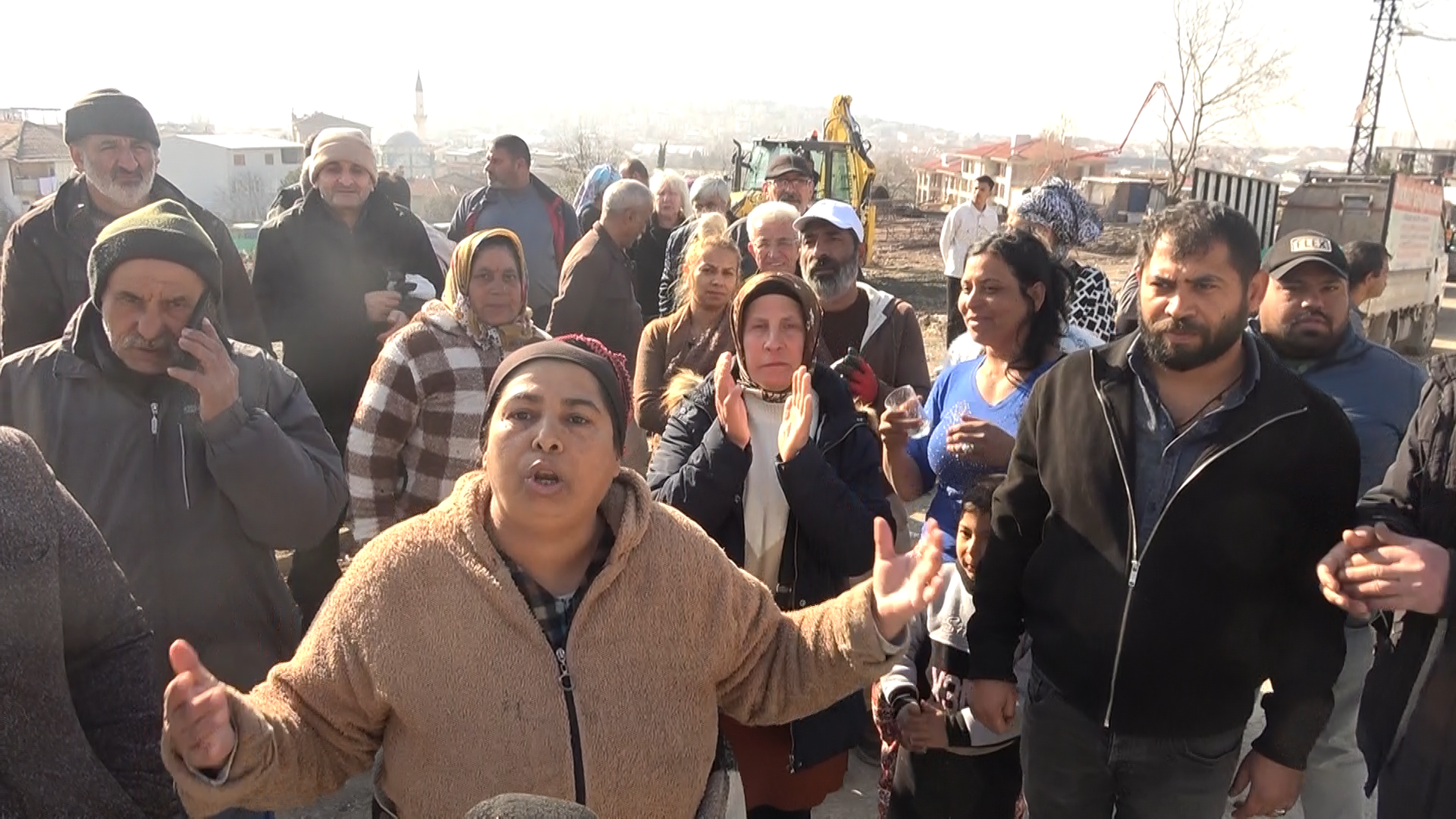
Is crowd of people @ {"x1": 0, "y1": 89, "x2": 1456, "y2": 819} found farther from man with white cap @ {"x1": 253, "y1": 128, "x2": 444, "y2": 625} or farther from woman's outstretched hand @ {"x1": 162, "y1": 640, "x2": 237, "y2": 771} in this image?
man with white cap @ {"x1": 253, "y1": 128, "x2": 444, "y2": 625}

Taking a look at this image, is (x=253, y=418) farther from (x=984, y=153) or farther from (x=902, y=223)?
(x=984, y=153)

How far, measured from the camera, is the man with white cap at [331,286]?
426 cm

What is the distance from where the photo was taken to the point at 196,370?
7.49 feet

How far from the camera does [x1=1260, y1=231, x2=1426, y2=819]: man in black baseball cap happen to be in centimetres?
306

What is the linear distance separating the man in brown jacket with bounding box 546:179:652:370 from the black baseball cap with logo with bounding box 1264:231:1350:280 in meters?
3.18

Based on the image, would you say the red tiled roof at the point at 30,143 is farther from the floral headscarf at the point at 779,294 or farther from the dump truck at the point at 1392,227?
the floral headscarf at the point at 779,294

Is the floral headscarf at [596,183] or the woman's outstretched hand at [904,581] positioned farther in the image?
the floral headscarf at [596,183]

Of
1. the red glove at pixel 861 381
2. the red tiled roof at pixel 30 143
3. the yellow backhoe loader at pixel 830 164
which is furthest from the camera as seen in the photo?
the red tiled roof at pixel 30 143

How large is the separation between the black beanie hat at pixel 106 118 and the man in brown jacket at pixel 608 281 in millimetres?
2098

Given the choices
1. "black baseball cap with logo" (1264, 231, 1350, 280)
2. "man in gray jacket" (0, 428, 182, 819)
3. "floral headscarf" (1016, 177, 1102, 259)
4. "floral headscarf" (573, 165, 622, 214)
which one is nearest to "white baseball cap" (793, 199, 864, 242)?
"floral headscarf" (1016, 177, 1102, 259)

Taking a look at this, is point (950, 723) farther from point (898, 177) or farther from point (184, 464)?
point (898, 177)

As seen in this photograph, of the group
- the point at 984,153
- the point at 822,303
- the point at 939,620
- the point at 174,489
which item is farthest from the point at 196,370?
the point at 984,153

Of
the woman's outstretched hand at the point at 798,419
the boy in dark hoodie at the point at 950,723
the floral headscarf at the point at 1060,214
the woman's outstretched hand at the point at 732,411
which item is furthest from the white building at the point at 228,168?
the boy in dark hoodie at the point at 950,723

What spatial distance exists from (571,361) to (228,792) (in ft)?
3.20
